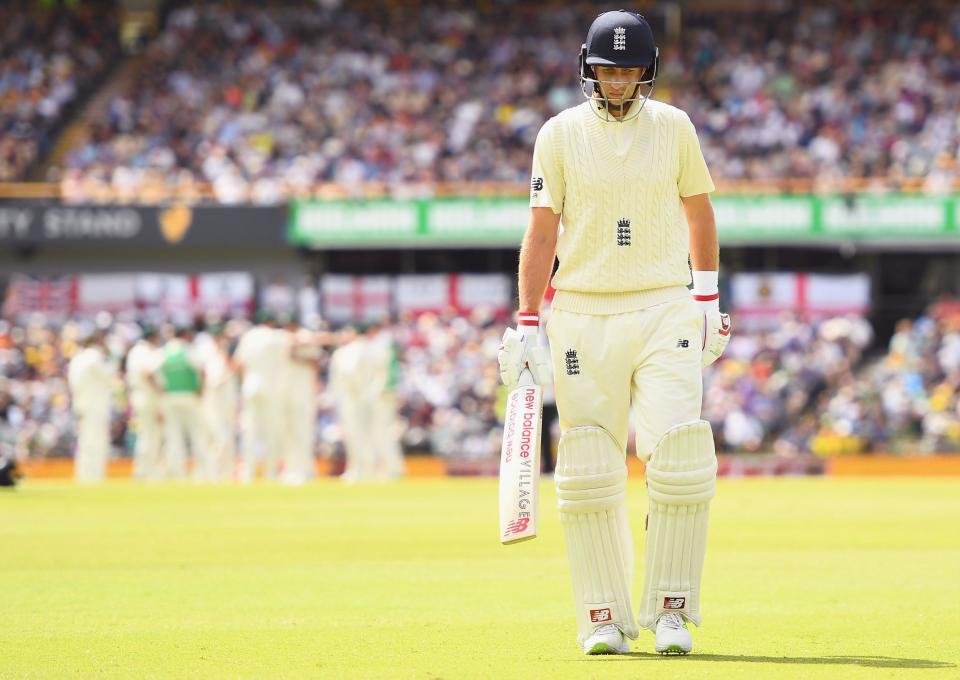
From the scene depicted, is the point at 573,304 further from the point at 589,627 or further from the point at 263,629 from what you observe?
the point at 263,629

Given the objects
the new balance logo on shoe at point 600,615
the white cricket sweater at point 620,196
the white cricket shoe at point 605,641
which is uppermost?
the white cricket sweater at point 620,196

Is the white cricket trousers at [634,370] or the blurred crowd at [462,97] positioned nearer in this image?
the white cricket trousers at [634,370]

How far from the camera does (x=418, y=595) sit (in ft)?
28.7

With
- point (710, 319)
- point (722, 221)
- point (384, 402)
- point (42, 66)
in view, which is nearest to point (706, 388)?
point (722, 221)

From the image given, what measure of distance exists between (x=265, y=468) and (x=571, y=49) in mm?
14342

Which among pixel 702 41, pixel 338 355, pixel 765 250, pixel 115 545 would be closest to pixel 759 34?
pixel 702 41

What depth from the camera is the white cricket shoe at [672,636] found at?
624 centimetres

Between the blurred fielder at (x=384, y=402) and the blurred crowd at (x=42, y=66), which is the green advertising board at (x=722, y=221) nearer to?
the blurred crowd at (x=42, y=66)

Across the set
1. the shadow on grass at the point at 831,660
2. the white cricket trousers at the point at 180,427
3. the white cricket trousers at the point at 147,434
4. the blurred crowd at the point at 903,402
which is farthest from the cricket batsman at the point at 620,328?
the blurred crowd at the point at 903,402

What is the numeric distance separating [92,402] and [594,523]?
68.0 ft

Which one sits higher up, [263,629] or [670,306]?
[670,306]

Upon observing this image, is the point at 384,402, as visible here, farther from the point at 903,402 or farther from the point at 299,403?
the point at 903,402

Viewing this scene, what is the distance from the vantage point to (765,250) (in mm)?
33656

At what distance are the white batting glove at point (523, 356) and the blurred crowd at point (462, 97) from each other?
27000 mm
